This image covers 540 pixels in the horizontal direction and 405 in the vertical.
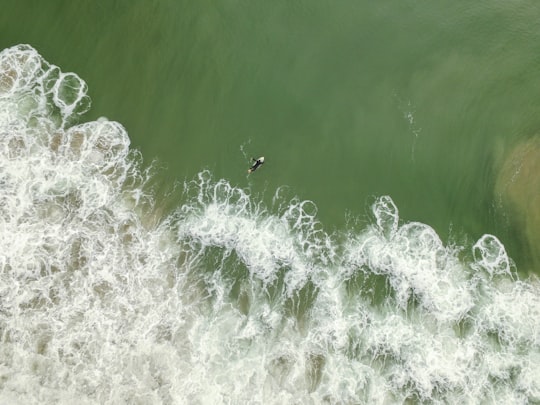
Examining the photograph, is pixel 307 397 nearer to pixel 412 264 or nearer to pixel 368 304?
pixel 368 304

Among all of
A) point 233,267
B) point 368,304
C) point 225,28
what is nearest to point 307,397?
point 368,304

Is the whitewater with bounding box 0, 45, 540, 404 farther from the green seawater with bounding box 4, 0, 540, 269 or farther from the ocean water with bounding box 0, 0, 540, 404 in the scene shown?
the green seawater with bounding box 4, 0, 540, 269

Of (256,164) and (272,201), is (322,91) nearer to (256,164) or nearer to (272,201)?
(256,164)

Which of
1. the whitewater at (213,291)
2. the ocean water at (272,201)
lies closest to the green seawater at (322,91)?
the ocean water at (272,201)

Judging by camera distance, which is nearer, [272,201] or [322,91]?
[272,201]

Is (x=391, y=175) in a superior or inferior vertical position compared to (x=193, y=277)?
superior

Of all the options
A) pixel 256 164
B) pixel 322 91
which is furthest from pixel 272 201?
pixel 322 91
